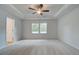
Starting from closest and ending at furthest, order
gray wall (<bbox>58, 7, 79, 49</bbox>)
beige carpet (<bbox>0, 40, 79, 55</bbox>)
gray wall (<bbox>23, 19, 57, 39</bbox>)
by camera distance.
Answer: beige carpet (<bbox>0, 40, 79, 55</bbox>)
gray wall (<bbox>58, 7, 79, 49</bbox>)
gray wall (<bbox>23, 19, 57, 39</bbox>)

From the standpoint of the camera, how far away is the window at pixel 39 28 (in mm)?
13148

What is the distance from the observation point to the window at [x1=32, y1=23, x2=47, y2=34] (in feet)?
43.1

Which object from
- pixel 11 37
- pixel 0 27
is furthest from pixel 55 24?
pixel 0 27

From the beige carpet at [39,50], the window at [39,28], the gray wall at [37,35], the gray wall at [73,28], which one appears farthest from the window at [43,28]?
the beige carpet at [39,50]

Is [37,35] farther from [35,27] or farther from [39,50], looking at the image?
[39,50]

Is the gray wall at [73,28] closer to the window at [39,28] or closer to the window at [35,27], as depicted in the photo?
the window at [39,28]

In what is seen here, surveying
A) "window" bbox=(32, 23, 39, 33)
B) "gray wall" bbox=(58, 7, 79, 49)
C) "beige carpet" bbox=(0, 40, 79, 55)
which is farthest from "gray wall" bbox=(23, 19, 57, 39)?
"beige carpet" bbox=(0, 40, 79, 55)

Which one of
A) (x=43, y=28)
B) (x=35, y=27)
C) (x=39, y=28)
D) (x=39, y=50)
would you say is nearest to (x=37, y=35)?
(x=39, y=28)

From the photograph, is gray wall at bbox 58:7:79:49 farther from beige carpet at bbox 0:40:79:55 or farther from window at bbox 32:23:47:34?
window at bbox 32:23:47:34

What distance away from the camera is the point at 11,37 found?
8.80 meters

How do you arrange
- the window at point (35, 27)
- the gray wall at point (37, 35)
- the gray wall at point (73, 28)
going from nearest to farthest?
the gray wall at point (73, 28)
the gray wall at point (37, 35)
the window at point (35, 27)

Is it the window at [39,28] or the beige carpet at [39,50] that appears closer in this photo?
the beige carpet at [39,50]

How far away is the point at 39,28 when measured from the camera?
43.3 feet
